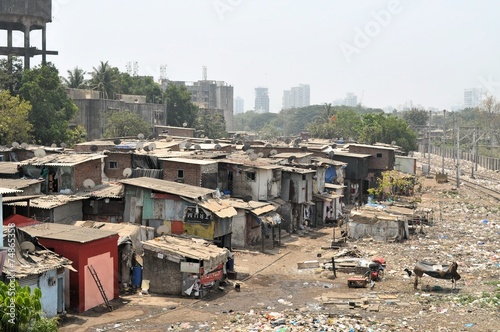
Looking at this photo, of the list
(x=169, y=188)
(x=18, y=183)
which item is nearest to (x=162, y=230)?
(x=169, y=188)

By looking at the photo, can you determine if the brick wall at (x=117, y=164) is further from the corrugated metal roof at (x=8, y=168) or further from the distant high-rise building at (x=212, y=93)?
the distant high-rise building at (x=212, y=93)

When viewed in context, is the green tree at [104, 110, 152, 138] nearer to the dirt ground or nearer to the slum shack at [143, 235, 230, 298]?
the dirt ground

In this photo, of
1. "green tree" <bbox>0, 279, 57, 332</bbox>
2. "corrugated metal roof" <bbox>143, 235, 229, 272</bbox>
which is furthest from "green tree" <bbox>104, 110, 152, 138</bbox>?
"green tree" <bbox>0, 279, 57, 332</bbox>

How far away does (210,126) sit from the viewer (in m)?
76.9

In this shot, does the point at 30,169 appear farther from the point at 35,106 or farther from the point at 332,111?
the point at 332,111

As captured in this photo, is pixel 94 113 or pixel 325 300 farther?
pixel 94 113

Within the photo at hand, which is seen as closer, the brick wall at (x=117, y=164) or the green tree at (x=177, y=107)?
the brick wall at (x=117, y=164)

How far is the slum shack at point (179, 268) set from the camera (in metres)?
19.3

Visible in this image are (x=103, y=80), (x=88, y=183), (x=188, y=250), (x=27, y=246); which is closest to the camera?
(x=27, y=246)

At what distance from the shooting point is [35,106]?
43625 mm

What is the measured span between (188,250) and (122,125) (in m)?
36.1

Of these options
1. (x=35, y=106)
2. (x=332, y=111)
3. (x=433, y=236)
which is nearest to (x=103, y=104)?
(x=35, y=106)

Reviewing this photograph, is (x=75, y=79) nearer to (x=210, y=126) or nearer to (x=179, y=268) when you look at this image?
(x=210, y=126)

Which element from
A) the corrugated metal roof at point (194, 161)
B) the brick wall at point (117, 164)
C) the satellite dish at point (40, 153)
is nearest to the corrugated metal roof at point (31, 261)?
the satellite dish at point (40, 153)
